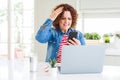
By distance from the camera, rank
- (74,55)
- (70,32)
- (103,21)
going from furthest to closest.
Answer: (103,21), (70,32), (74,55)

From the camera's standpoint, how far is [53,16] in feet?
8.85

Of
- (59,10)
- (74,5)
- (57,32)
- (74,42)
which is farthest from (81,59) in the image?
(74,5)

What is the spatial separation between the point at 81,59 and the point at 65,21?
1.20m

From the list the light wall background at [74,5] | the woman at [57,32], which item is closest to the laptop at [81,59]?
the woman at [57,32]

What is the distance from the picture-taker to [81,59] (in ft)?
5.30

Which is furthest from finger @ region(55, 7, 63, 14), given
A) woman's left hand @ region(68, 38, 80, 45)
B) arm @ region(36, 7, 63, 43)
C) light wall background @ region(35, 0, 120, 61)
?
light wall background @ region(35, 0, 120, 61)

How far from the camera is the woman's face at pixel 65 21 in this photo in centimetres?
269

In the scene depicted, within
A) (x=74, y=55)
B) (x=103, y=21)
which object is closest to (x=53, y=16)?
(x=74, y=55)

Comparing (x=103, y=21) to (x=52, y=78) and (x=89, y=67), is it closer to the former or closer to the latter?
(x=89, y=67)

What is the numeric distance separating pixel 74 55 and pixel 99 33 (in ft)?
7.76

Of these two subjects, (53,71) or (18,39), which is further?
(18,39)

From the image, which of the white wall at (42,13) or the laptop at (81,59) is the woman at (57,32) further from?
the white wall at (42,13)

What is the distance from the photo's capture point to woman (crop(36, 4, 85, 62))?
8.37 ft

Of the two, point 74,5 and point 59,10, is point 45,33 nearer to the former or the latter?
point 59,10
